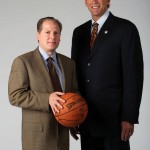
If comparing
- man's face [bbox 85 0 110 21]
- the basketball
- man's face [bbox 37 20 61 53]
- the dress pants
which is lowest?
the dress pants

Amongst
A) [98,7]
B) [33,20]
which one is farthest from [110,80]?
[33,20]

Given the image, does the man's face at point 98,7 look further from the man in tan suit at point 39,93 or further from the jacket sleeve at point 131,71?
the man in tan suit at point 39,93

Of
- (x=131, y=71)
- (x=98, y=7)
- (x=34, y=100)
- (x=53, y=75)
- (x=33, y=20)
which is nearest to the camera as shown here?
(x=34, y=100)

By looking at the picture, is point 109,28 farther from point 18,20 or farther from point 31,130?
point 18,20

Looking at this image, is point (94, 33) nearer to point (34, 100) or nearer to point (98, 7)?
point (98, 7)

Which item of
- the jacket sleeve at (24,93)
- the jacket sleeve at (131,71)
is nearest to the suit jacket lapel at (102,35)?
the jacket sleeve at (131,71)

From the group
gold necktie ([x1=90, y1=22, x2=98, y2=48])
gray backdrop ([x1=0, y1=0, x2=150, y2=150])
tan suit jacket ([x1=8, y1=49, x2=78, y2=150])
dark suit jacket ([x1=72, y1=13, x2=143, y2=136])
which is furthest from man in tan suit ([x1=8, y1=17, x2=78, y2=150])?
gray backdrop ([x1=0, y1=0, x2=150, y2=150])

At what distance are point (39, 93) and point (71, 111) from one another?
25cm

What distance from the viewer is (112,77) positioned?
3.16m

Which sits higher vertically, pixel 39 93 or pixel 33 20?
pixel 33 20

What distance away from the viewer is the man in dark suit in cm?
311

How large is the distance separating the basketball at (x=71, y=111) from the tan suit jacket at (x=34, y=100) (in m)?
0.11

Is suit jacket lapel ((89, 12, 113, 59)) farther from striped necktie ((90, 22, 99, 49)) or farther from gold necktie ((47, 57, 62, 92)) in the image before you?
gold necktie ((47, 57, 62, 92))
